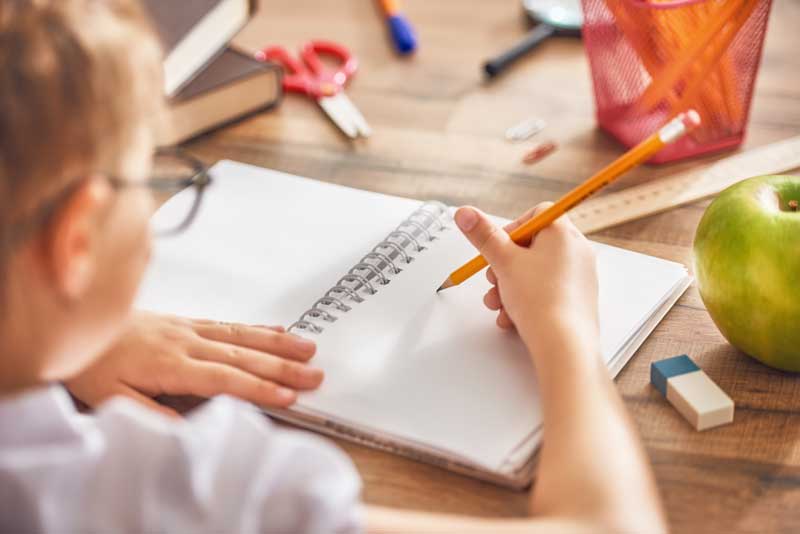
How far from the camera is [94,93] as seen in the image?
54 centimetres

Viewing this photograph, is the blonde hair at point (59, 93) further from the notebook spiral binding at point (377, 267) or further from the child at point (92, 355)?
the notebook spiral binding at point (377, 267)

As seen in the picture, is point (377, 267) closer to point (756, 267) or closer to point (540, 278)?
point (540, 278)

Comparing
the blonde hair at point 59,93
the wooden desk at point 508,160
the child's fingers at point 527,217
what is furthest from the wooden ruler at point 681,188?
the blonde hair at point 59,93

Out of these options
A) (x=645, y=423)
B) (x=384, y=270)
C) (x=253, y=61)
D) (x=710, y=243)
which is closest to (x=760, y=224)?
(x=710, y=243)

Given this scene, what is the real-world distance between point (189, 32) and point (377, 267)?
437mm

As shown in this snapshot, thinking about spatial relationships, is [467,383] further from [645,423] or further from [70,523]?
[70,523]

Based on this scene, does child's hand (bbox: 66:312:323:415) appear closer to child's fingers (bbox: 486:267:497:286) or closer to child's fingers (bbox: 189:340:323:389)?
child's fingers (bbox: 189:340:323:389)

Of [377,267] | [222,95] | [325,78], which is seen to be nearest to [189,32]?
[222,95]

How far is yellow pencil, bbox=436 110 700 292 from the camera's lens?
0.81 m

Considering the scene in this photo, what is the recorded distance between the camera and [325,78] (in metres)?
1.30

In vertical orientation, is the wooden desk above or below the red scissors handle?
below

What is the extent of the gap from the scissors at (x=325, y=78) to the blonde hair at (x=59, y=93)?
648 mm

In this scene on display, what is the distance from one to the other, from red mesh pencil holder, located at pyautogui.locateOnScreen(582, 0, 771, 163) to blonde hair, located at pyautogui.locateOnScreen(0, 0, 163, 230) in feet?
2.07

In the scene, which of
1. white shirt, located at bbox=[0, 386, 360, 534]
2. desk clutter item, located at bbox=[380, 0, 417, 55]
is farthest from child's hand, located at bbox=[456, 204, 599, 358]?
desk clutter item, located at bbox=[380, 0, 417, 55]
